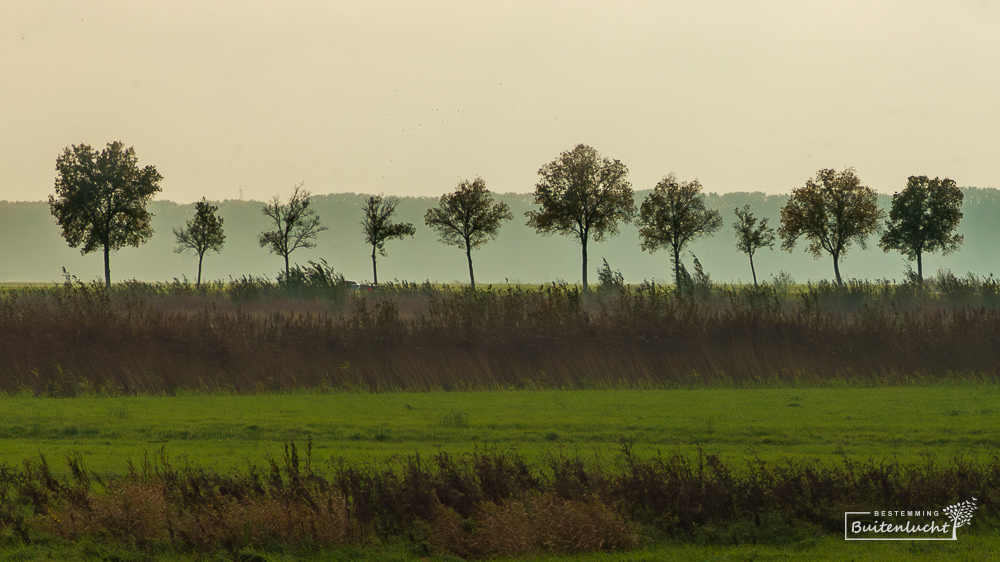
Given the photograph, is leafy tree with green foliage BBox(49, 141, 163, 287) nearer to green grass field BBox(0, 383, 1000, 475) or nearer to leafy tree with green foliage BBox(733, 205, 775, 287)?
leafy tree with green foliage BBox(733, 205, 775, 287)

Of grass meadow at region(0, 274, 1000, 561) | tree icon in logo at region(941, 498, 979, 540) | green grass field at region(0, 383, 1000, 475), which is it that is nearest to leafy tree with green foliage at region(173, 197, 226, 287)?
grass meadow at region(0, 274, 1000, 561)

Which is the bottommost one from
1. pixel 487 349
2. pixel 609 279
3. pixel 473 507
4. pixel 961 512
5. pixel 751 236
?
pixel 961 512

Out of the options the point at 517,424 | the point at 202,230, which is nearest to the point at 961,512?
the point at 517,424

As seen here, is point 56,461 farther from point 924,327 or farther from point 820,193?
point 820,193

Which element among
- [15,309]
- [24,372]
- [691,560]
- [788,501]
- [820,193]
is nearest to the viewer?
[691,560]

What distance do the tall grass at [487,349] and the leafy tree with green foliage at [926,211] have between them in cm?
4963

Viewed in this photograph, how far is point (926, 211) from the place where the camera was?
216 ft

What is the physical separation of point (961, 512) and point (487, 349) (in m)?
11.7

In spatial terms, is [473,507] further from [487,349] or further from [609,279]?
[609,279]

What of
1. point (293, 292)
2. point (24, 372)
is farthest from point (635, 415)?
point (293, 292)

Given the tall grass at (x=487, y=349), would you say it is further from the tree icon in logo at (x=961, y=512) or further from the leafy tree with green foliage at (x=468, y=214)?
the leafy tree with green foliage at (x=468, y=214)

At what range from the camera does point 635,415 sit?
13.4 metres

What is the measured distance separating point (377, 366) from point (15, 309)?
9084 millimetres

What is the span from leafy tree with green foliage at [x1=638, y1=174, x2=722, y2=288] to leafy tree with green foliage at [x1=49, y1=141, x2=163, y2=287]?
39.1 meters
